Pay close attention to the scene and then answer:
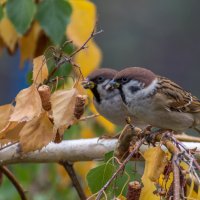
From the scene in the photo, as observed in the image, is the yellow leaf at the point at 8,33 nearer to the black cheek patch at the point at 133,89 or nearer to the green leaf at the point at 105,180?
the black cheek patch at the point at 133,89

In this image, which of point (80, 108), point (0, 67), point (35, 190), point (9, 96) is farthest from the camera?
point (0, 67)

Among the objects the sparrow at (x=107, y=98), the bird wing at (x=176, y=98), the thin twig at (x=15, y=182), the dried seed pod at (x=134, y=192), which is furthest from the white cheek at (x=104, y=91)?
the dried seed pod at (x=134, y=192)

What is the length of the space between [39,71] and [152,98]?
994mm

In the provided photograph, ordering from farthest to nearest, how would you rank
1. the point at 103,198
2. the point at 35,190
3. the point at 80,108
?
the point at 35,190 → the point at 80,108 → the point at 103,198

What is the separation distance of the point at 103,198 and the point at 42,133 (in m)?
0.21

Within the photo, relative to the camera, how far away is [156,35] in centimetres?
896

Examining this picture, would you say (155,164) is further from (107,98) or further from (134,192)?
(107,98)

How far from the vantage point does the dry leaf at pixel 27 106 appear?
183cm

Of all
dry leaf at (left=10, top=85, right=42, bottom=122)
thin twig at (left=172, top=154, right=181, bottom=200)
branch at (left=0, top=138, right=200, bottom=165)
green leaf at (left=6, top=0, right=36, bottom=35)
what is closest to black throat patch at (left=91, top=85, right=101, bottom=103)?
branch at (left=0, top=138, right=200, bottom=165)

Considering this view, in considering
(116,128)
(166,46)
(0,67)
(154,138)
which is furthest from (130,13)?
(154,138)

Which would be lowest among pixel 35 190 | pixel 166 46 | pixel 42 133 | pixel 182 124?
pixel 166 46

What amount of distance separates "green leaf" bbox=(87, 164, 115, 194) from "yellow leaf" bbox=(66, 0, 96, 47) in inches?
31.2

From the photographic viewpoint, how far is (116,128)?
367cm

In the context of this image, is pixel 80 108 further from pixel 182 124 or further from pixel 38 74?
pixel 182 124
